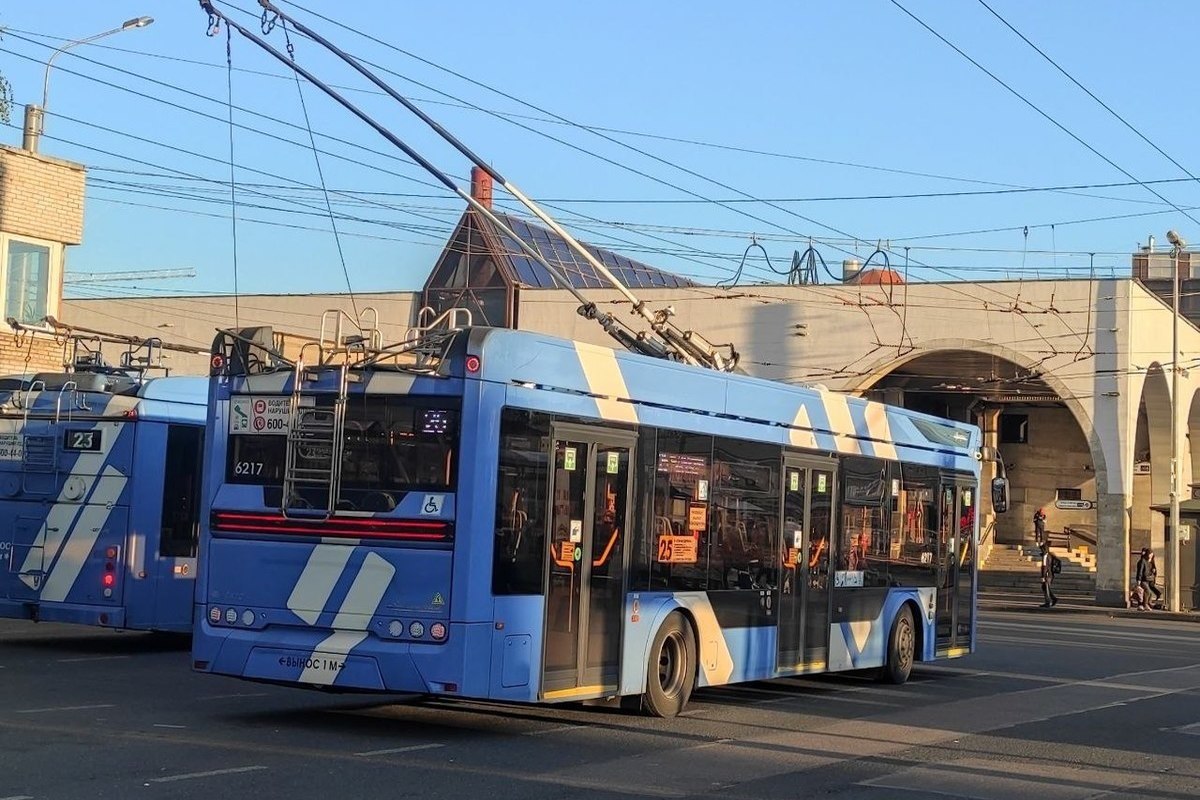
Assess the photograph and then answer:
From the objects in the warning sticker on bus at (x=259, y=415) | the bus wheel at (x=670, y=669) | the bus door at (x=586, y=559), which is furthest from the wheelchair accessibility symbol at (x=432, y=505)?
the bus wheel at (x=670, y=669)

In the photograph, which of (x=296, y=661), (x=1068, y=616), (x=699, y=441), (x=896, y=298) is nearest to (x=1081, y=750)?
(x=699, y=441)

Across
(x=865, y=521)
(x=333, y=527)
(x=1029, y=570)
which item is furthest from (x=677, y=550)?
(x=1029, y=570)

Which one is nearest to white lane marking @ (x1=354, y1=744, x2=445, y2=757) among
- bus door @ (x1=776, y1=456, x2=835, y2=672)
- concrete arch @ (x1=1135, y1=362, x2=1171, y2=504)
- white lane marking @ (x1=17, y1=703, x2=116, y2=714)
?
white lane marking @ (x1=17, y1=703, x2=116, y2=714)

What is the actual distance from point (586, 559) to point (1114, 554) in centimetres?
3313

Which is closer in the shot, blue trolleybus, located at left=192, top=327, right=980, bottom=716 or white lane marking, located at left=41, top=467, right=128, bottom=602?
blue trolleybus, located at left=192, top=327, right=980, bottom=716

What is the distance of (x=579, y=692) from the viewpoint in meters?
12.1

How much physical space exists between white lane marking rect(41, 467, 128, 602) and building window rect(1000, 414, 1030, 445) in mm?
43081

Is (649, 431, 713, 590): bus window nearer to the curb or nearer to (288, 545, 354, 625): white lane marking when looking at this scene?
(288, 545, 354, 625): white lane marking

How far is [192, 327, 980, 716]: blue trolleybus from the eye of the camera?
11.2 metres

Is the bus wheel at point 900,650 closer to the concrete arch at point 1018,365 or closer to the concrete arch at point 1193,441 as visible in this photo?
the concrete arch at point 1018,365

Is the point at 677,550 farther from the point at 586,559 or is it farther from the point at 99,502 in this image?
the point at 99,502

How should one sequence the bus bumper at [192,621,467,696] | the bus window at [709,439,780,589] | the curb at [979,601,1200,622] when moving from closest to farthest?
the bus bumper at [192,621,467,696] < the bus window at [709,439,780,589] < the curb at [979,601,1200,622]

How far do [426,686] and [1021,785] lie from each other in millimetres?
4074

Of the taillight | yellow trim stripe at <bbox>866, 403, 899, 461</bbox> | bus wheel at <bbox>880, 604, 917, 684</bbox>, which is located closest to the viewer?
yellow trim stripe at <bbox>866, 403, 899, 461</bbox>
